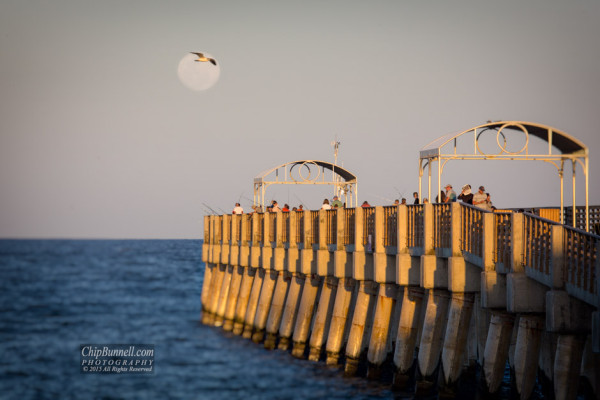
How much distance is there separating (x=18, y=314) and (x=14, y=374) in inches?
1248

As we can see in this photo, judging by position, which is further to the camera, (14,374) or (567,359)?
(14,374)

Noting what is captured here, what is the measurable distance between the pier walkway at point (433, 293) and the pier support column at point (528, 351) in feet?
0.07

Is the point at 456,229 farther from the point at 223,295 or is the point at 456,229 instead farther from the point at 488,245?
the point at 223,295

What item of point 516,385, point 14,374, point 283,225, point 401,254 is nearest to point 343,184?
point 283,225

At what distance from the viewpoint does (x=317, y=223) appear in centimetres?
3173

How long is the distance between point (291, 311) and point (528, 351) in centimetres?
1648

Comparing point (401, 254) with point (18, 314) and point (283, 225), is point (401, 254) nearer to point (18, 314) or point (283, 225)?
point (283, 225)

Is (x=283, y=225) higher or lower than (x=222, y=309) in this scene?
higher

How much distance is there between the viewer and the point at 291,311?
3366 centimetres

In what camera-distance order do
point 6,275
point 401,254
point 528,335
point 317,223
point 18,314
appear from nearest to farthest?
point 528,335 → point 401,254 → point 317,223 → point 18,314 → point 6,275

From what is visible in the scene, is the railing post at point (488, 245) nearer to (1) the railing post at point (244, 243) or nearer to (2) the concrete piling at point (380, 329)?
(2) the concrete piling at point (380, 329)

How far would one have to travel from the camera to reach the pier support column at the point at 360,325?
26.6 m

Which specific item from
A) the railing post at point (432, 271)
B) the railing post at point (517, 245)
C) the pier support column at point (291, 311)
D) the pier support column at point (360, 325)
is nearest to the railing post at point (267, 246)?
the pier support column at point (291, 311)

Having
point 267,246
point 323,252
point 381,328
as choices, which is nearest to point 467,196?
point 381,328
